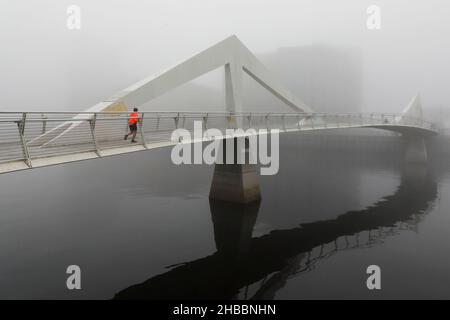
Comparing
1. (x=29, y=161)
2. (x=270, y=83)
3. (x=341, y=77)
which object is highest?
(x=341, y=77)

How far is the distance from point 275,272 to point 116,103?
11.2m

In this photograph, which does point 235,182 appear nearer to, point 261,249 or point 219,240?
point 219,240

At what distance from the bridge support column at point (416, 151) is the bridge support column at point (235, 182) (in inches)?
1596

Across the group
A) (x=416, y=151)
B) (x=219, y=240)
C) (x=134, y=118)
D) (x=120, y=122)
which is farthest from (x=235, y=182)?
(x=416, y=151)

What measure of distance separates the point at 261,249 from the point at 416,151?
4951 centimetres

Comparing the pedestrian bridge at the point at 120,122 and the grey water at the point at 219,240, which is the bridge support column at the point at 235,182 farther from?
the pedestrian bridge at the point at 120,122

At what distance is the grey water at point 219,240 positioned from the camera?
13.5 meters

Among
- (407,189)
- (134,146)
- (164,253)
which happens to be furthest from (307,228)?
(407,189)

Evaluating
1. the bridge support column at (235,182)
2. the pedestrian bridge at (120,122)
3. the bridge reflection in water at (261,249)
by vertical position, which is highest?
the pedestrian bridge at (120,122)

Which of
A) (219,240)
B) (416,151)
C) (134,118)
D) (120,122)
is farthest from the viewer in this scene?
(416,151)

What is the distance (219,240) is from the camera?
19.1 metres

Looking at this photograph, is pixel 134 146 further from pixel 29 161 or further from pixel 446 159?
pixel 446 159

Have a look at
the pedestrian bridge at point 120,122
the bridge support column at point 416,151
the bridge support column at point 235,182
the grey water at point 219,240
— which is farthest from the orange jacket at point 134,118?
the bridge support column at point 416,151

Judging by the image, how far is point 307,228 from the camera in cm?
2164
